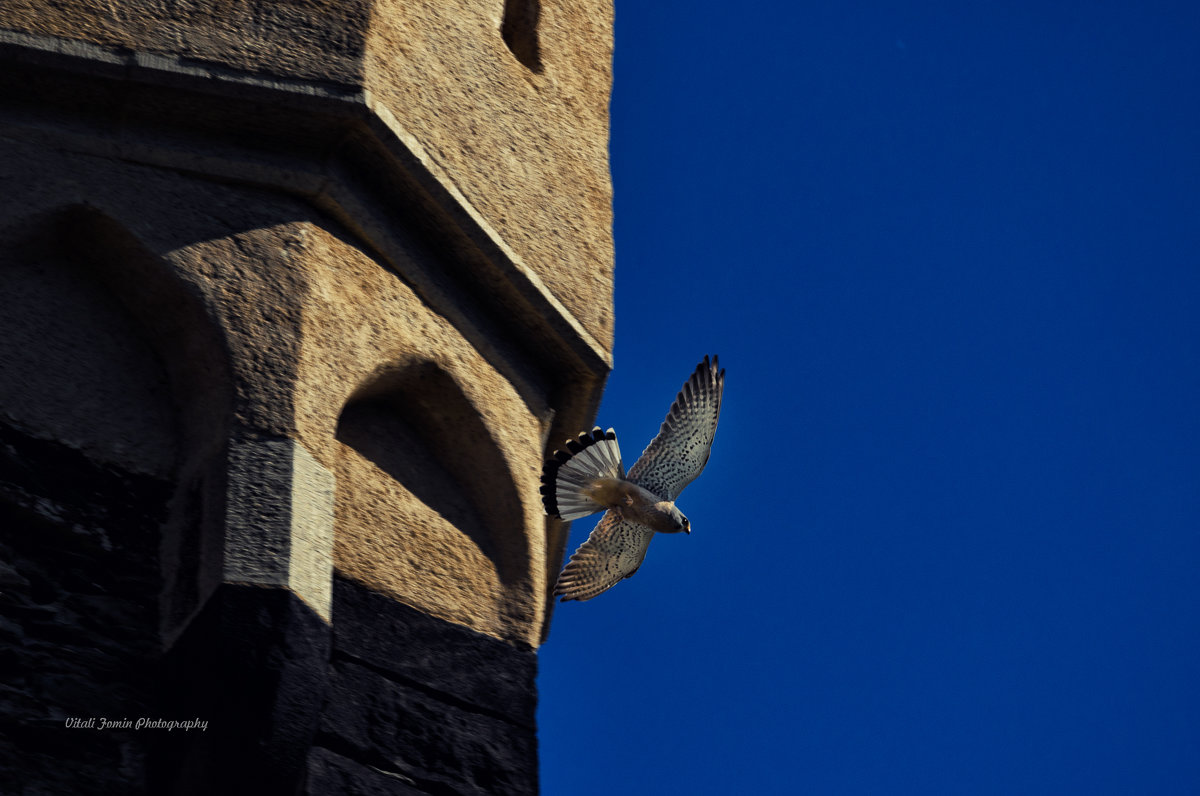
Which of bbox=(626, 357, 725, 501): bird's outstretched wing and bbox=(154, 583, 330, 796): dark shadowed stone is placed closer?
bbox=(154, 583, 330, 796): dark shadowed stone

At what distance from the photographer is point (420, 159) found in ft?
15.1

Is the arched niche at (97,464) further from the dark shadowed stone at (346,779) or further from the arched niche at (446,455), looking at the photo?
the arched niche at (446,455)

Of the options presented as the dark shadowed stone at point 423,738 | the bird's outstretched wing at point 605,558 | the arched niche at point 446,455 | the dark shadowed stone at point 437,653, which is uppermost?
the bird's outstretched wing at point 605,558

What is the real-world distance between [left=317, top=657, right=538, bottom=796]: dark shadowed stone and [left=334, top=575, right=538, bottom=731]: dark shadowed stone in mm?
38

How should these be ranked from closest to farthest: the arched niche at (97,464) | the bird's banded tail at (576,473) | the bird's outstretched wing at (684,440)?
1. the arched niche at (97,464)
2. the bird's banded tail at (576,473)
3. the bird's outstretched wing at (684,440)

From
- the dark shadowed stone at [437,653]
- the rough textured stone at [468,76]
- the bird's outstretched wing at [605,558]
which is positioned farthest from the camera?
the bird's outstretched wing at [605,558]

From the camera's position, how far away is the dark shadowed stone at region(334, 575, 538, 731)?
3.99 meters

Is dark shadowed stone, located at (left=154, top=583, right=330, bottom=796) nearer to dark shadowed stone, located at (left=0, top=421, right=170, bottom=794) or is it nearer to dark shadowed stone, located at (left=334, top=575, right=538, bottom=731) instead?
dark shadowed stone, located at (left=0, top=421, right=170, bottom=794)

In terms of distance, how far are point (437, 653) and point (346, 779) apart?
0.49 metres

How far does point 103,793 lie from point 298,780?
14.4 inches

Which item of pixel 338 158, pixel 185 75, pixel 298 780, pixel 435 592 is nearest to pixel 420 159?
pixel 338 158

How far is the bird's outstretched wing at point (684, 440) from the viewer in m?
5.64

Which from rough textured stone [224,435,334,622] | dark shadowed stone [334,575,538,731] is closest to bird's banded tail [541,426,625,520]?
dark shadowed stone [334,575,538,731]

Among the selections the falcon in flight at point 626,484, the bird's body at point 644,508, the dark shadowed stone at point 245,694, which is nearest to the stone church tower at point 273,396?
the dark shadowed stone at point 245,694
